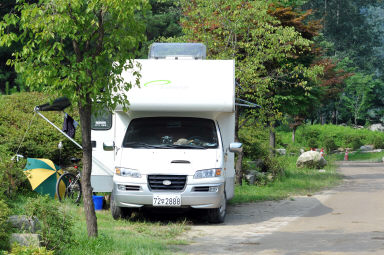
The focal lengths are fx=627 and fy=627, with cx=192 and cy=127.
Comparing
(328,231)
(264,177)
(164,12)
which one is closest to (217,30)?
(264,177)

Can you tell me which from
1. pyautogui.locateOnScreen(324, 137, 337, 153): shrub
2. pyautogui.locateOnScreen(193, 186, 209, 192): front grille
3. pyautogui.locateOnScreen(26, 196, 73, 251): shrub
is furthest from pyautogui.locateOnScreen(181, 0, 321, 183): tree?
pyautogui.locateOnScreen(324, 137, 337, 153): shrub

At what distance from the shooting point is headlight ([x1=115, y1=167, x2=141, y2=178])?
1162 centimetres

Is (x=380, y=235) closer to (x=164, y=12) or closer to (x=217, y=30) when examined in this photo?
(x=217, y=30)

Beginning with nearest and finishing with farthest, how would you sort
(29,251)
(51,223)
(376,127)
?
(29,251) → (51,223) → (376,127)

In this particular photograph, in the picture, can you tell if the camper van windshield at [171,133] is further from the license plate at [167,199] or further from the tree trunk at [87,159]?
the tree trunk at [87,159]

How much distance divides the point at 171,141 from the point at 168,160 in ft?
2.38

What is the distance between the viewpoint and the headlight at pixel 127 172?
38.1 ft

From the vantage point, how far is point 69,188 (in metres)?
14.2

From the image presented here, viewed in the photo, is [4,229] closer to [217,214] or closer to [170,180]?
[170,180]

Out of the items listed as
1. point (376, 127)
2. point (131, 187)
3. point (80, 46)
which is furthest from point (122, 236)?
point (376, 127)

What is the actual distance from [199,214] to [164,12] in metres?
27.8

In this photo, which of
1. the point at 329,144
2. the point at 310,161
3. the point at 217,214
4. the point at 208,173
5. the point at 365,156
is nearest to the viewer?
the point at 208,173

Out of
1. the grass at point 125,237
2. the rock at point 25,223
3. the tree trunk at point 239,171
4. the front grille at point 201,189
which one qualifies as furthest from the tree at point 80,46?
the tree trunk at point 239,171

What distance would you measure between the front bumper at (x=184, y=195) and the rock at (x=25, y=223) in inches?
136
